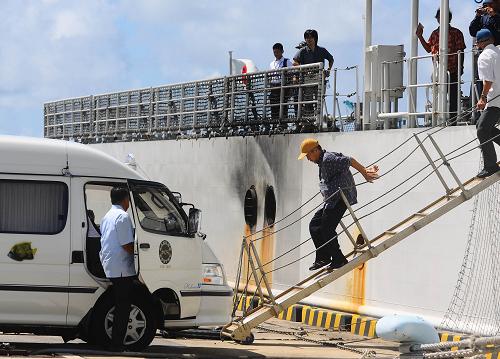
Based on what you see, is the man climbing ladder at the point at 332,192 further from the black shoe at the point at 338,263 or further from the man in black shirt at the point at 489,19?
the man in black shirt at the point at 489,19

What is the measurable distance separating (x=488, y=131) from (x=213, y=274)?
134 inches

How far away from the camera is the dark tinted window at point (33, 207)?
13.5 metres

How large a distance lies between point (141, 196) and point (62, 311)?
156 centimetres

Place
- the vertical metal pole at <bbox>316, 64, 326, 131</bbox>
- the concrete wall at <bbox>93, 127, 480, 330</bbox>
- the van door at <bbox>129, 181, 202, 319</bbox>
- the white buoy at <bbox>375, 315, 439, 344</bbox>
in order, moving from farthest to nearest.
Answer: the vertical metal pole at <bbox>316, 64, 326, 131</bbox> → the concrete wall at <bbox>93, 127, 480, 330</bbox> → the van door at <bbox>129, 181, 202, 319</bbox> → the white buoy at <bbox>375, 315, 439, 344</bbox>

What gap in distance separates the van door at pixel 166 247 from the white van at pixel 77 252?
11 mm

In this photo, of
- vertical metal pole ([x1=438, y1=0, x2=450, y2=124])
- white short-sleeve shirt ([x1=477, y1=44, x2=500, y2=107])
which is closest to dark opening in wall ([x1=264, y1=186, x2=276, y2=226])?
vertical metal pole ([x1=438, y1=0, x2=450, y2=124])

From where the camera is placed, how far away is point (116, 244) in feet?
43.2

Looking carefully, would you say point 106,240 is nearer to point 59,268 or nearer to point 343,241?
point 59,268

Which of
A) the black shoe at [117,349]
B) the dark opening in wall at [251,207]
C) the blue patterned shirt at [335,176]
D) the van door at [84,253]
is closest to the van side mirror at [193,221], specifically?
the van door at [84,253]

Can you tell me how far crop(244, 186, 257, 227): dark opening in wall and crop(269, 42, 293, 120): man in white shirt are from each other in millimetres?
1326

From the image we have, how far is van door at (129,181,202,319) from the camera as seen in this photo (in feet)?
45.6

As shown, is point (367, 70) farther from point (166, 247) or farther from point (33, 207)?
point (33, 207)

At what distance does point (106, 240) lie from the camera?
13203 millimetres

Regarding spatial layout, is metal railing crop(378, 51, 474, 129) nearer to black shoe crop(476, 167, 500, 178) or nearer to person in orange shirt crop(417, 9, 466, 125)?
→ person in orange shirt crop(417, 9, 466, 125)
